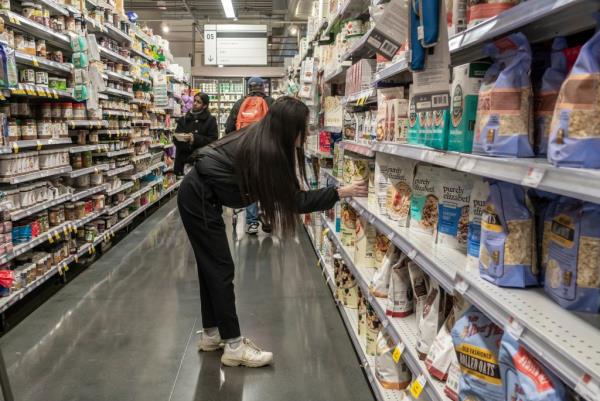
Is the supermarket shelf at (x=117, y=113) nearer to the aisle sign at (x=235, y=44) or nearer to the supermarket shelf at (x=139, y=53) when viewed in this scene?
the supermarket shelf at (x=139, y=53)

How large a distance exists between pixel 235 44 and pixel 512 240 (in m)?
12.2

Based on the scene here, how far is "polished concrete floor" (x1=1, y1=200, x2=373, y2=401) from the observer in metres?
2.87

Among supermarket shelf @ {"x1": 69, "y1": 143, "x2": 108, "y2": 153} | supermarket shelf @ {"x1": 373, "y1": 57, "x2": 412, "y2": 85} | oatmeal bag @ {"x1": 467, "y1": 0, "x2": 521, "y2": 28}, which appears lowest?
supermarket shelf @ {"x1": 69, "y1": 143, "x2": 108, "y2": 153}

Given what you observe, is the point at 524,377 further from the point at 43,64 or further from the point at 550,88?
the point at 43,64

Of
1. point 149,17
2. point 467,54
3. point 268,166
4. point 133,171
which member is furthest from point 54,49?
point 149,17

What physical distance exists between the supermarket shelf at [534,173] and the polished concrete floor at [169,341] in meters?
1.73

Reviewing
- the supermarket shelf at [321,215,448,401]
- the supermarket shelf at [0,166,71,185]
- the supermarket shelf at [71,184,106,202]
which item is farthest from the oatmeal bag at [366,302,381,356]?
the supermarket shelf at [71,184,106,202]

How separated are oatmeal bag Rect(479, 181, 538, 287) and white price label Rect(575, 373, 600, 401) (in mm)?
507

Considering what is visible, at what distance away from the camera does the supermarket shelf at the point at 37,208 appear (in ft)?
12.2

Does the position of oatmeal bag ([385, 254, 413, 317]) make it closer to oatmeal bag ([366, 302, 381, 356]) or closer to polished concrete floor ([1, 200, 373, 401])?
oatmeal bag ([366, 302, 381, 356])

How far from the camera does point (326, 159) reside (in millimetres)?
5512

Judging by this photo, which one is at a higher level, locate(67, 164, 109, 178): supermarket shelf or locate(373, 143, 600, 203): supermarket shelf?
locate(373, 143, 600, 203): supermarket shelf

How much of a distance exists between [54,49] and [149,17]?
49.7 ft

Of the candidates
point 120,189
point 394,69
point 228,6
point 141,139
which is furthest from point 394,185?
point 228,6
